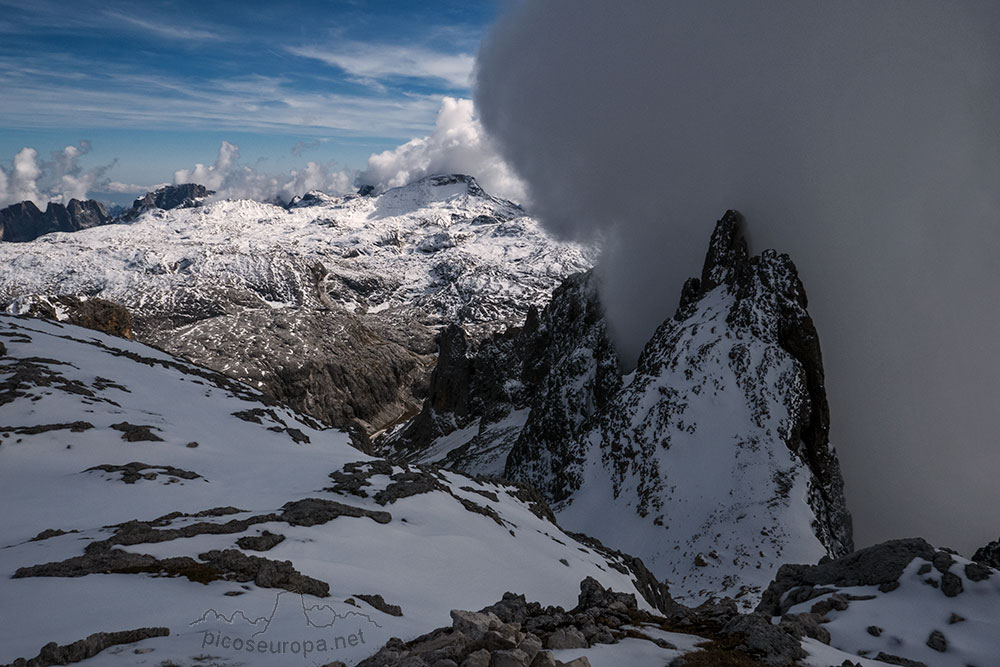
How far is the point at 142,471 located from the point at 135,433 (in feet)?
16.6

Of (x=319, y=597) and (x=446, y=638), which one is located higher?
(x=446, y=638)

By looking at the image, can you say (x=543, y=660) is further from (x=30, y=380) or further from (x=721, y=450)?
(x=721, y=450)

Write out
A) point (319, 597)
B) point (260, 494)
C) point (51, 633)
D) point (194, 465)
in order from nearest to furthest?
point (51, 633) < point (319, 597) < point (260, 494) < point (194, 465)

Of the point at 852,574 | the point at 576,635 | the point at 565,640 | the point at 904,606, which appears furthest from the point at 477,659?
the point at 852,574

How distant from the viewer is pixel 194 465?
25438mm

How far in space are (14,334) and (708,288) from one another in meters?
58.4

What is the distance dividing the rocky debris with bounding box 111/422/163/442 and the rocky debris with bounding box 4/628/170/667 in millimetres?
20423

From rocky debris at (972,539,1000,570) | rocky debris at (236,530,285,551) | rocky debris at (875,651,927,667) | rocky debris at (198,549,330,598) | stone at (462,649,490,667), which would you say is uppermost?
stone at (462,649,490,667)

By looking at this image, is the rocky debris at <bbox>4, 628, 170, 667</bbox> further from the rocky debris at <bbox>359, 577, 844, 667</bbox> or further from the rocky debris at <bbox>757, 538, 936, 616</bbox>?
the rocky debris at <bbox>757, 538, 936, 616</bbox>

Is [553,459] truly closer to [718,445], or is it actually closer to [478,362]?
[718,445]

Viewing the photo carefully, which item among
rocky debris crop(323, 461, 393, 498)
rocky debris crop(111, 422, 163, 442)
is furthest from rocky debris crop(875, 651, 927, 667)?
rocky debris crop(111, 422, 163, 442)

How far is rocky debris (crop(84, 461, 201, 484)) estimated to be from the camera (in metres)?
22.6

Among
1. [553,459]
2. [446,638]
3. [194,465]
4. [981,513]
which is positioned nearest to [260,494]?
[194,465]

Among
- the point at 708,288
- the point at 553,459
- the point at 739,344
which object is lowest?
the point at 553,459
